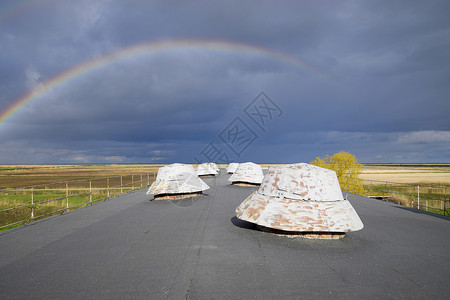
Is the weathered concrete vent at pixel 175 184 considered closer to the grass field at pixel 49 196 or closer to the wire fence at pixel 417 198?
the grass field at pixel 49 196

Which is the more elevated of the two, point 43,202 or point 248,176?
point 248,176

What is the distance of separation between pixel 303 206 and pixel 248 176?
17885 mm

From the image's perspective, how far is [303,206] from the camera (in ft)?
26.5

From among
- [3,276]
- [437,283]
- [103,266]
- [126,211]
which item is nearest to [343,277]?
[437,283]

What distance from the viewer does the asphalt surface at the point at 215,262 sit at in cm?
476

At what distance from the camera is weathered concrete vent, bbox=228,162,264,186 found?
84.8 ft

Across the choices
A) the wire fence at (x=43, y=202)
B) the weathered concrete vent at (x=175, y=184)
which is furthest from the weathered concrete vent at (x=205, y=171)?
the weathered concrete vent at (x=175, y=184)

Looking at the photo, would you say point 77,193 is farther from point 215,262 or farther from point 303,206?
point 215,262

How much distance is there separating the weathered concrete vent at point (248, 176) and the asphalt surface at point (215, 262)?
15.4m

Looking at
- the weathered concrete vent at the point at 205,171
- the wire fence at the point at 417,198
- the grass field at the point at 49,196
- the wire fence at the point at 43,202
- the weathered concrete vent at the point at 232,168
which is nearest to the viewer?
the wire fence at the point at 43,202

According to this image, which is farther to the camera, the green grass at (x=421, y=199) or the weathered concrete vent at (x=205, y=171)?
the weathered concrete vent at (x=205, y=171)

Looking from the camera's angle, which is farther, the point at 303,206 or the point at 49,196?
the point at 49,196

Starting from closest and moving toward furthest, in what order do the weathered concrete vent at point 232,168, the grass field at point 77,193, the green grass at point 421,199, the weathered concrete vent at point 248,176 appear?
the grass field at point 77,193 < the green grass at point 421,199 < the weathered concrete vent at point 248,176 < the weathered concrete vent at point 232,168

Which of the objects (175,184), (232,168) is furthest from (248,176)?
(232,168)
